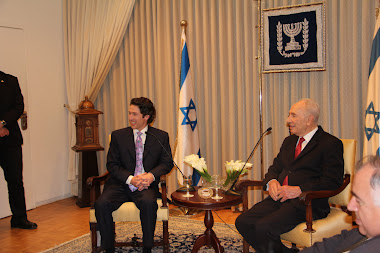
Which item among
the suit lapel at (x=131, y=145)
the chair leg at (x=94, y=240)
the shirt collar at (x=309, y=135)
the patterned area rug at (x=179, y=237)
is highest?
the shirt collar at (x=309, y=135)

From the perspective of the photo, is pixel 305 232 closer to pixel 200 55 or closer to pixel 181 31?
pixel 200 55

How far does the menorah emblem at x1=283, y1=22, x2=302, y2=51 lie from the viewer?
461 cm

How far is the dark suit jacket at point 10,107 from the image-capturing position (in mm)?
4617

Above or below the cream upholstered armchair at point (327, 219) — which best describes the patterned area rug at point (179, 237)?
below

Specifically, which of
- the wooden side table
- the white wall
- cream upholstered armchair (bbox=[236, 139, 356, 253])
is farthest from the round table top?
the white wall

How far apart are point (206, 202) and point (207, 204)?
32 millimetres

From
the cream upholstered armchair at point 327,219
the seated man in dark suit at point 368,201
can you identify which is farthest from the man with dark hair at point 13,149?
the seated man in dark suit at point 368,201

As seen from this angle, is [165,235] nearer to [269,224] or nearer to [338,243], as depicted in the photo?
[269,224]

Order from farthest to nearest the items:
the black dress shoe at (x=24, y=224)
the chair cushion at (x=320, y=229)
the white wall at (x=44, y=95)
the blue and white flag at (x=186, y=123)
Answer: the white wall at (x=44, y=95) → the blue and white flag at (x=186, y=123) → the black dress shoe at (x=24, y=224) → the chair cushion at (x=320, y=229)

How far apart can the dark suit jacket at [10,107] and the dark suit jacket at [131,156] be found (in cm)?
129

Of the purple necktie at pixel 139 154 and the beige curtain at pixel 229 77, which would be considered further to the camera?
the beige curtain at pixel 229 77

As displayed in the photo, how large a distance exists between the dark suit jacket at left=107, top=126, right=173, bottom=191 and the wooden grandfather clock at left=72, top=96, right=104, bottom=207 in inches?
68.9

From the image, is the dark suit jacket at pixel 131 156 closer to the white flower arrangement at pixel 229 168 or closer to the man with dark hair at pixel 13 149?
the white flower arrangement at pixel 229 168

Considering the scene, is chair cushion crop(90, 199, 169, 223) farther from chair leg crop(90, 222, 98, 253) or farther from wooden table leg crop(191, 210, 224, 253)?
wooden table leg crop(191, 210, 224, 253)
